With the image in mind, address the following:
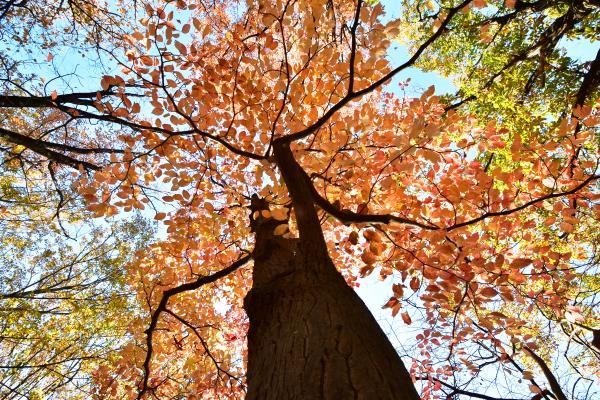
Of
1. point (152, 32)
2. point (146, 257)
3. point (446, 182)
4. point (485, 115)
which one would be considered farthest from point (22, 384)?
point (485, 115)

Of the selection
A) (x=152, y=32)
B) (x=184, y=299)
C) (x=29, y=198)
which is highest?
(x=29, y=198)

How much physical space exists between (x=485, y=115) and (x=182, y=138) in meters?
6.38

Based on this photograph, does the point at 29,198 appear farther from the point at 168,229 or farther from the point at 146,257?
the point at 168,229

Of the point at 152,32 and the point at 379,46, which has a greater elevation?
the point at 152,32

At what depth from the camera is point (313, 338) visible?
187 cm

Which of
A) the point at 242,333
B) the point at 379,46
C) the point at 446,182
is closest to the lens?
the point at 379,46

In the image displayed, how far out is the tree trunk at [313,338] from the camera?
5.06 feet

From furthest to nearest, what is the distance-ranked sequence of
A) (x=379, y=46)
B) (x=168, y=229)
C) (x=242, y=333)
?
(x=242, y=333)
(x=168, y=229)
(x=379, y=46)

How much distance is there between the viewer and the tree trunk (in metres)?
1.54

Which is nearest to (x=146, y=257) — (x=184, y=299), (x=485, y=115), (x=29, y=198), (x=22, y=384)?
(x=184, y=299)

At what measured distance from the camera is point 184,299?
7.30 metres

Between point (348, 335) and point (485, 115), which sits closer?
point (348, 335)

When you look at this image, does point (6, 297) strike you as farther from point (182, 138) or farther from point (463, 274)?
point (463, 274)

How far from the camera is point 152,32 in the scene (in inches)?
148
